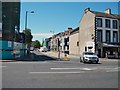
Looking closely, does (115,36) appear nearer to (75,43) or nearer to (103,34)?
(103,34)

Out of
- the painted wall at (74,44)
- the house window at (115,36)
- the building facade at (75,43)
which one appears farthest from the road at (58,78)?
the painted wall at (74,44)

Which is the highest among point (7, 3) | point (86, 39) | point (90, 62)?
point (7, 3)

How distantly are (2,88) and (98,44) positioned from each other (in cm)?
4467

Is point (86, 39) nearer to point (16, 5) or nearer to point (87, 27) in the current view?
point (87, 27)

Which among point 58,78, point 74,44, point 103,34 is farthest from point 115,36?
point 58,78

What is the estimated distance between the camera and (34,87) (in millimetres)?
10453

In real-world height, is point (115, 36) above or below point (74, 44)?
above

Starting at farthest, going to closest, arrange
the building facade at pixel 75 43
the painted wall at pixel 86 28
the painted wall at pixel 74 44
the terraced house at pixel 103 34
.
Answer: the painted wall at pixel 74 44 < the building facade at pixel 75 43 < the painted wall at pixel 86 28 < the terraced house at pixel 103 34

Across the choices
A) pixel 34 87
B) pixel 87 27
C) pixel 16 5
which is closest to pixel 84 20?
pixel 87 27

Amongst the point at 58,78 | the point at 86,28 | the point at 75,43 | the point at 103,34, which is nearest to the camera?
the point at 58,78

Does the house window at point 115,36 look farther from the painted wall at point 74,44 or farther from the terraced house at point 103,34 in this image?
the painted wall at point 74,44

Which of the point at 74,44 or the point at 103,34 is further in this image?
the point at 74,44

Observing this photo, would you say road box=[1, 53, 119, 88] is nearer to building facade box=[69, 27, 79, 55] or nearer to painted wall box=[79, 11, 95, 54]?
painted wall box=[79, 11, 95, 54]

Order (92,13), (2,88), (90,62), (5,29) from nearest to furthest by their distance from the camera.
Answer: (2,88)
(90,62)
(5,29)
(92,13)
